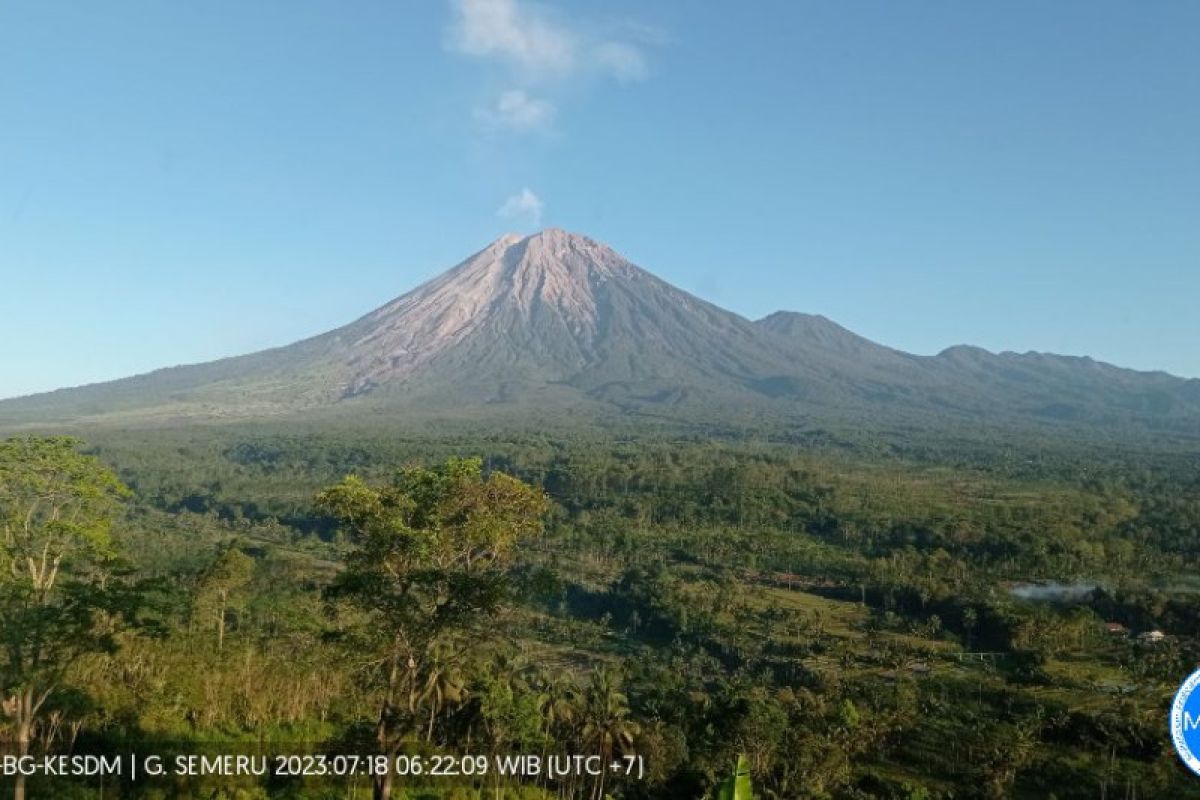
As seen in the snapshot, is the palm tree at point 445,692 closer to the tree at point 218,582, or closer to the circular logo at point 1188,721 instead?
the tree at point 218,582

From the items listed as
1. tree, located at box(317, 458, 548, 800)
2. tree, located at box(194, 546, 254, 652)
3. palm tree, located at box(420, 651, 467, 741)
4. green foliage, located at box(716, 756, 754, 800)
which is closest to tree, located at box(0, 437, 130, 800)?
tree, located at box(317, 458, 548, 800)

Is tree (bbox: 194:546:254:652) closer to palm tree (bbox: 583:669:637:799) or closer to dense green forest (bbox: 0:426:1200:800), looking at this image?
dense green forest (bbox: 0:426:1200:800)

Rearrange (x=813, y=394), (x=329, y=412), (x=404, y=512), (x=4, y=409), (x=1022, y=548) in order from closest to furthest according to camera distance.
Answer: (x=404, y=512), (x=1022, y=548), (x=329, y=412), (x=4, y=409), (x=813, y=394)

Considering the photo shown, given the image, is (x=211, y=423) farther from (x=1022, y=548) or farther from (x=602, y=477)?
(x=1022, y=548)

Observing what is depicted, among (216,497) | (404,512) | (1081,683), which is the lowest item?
(1081,683)

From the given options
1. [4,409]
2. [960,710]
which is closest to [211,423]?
[4,409]

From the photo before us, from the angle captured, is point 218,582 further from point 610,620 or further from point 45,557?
point 610,620
